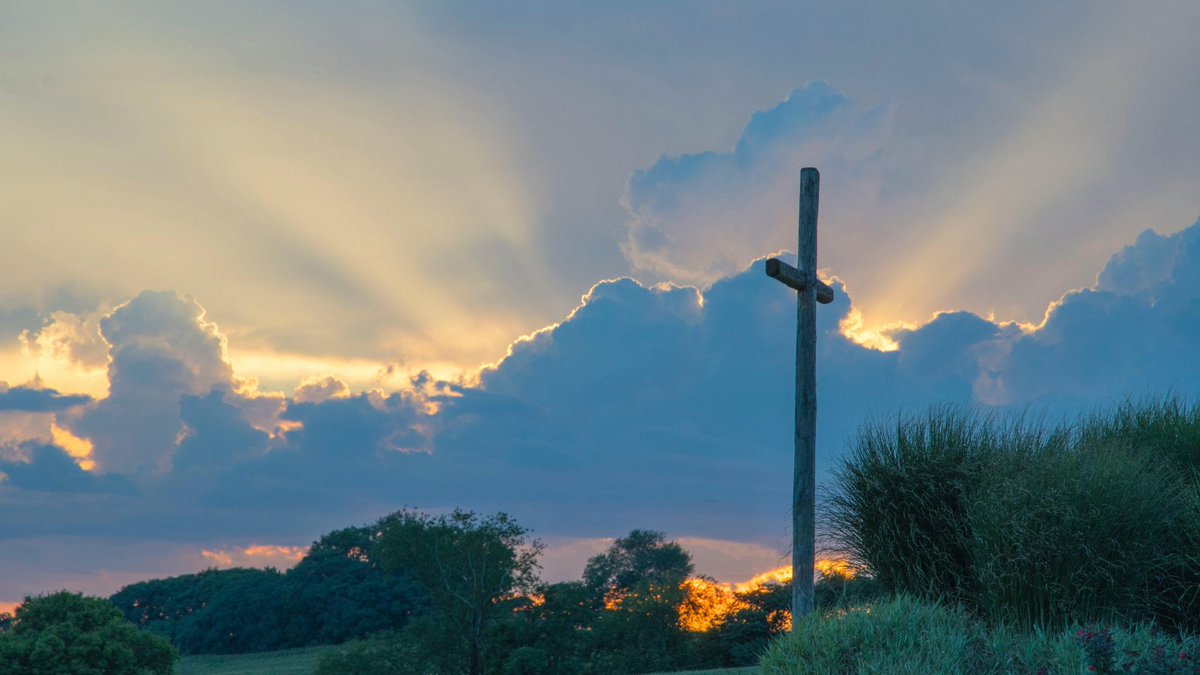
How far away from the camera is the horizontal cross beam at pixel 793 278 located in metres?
14.4

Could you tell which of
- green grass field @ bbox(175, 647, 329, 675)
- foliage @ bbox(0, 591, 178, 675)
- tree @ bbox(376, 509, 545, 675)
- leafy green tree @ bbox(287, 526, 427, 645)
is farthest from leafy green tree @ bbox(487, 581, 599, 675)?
leafy green tree @ bbox(287, 526, 427, 645)

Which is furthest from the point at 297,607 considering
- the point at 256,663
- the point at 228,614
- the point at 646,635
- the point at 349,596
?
the point at 646,635

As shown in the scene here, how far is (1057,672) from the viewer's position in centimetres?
1095

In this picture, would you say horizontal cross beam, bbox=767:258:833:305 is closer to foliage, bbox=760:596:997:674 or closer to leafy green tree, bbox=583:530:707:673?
foliage, bbox=760:596:997:674

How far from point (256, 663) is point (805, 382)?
43.3 metres

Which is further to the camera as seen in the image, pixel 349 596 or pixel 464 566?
pixel 349 596

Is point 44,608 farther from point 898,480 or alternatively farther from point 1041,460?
point 1041,460

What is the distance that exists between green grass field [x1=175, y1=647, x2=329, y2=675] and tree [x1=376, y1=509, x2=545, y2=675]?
36.8ft

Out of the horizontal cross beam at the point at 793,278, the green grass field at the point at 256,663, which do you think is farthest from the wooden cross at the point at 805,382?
the green grass field at the point at 256,663

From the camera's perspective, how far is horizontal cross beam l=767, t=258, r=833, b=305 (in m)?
14.4

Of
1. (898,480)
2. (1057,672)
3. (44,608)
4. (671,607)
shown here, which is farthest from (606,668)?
(1057,672)

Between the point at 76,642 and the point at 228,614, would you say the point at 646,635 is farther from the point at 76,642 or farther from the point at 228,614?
the point at 228,614

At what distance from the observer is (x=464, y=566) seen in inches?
1405

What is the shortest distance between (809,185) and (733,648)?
21584 mm
